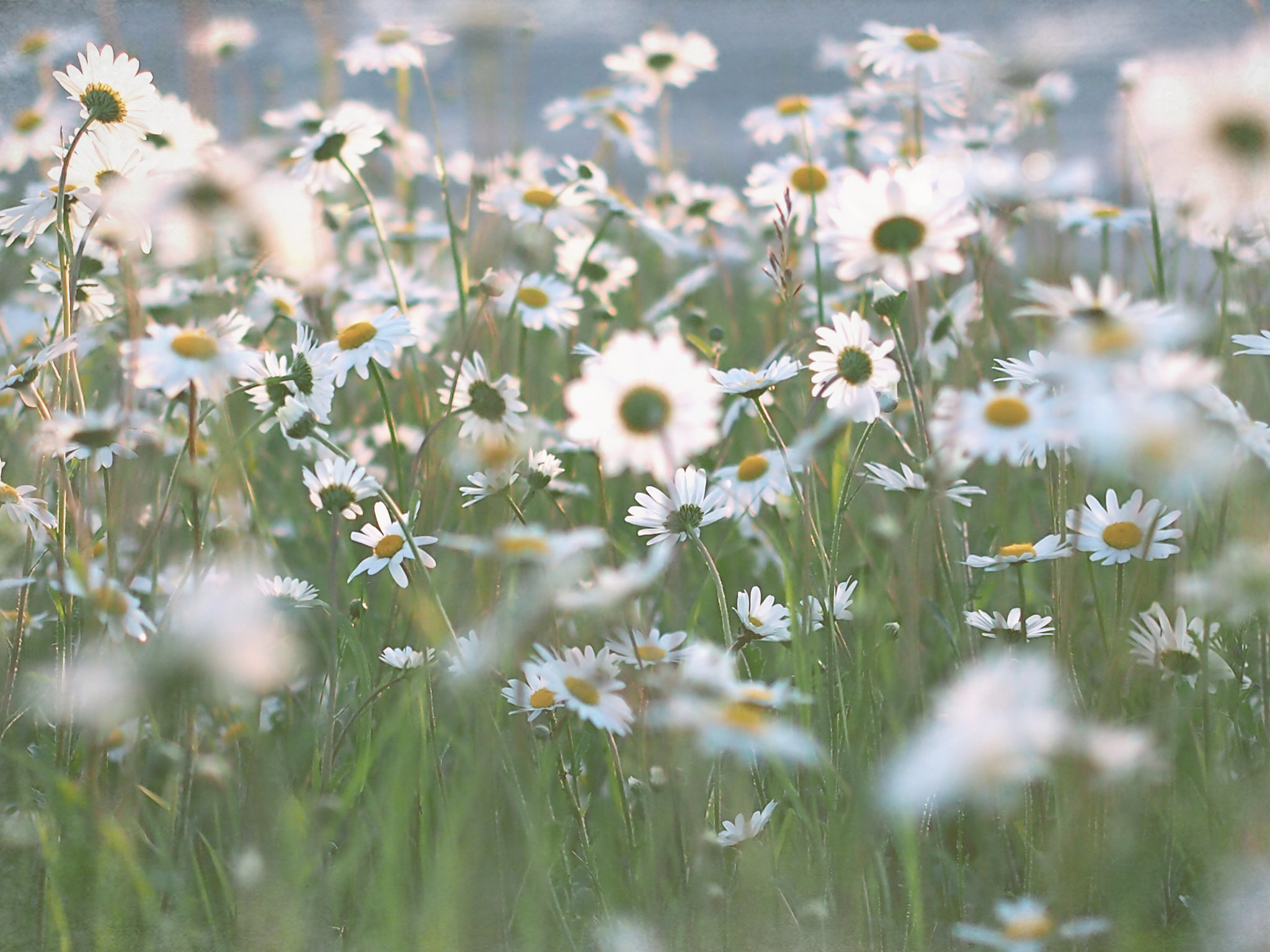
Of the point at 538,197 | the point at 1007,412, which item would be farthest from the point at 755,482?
the point at 538,197

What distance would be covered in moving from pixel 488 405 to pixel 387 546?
21 centimetres

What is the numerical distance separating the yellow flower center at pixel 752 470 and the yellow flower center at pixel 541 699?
0.31 m

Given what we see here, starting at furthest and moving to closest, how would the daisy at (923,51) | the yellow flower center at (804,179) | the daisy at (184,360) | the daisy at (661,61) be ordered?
1. the daisy at (661,61)
2. the yellow flower center at (804,179)
3. the daisy at (923,51)
4. the daisy at (184,360)

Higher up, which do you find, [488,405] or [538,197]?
[538,197]

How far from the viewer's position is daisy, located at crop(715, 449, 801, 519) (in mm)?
925

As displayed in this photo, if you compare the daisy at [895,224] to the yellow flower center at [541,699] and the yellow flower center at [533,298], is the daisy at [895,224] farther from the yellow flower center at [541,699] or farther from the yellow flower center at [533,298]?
the yellow flower center at [533,298]

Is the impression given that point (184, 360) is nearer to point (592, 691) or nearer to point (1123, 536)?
point (592, 691)

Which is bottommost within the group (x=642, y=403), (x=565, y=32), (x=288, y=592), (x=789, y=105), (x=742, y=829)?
(x=742, y=829)

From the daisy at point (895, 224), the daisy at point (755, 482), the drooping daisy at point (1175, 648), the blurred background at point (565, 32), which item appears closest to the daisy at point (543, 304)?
the blurred background at point (565, 32)

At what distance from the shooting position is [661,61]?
1737 millimetres

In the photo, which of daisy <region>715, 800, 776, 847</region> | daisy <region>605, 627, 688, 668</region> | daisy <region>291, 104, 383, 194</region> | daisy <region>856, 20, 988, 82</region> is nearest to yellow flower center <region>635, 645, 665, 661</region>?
daisy <region>605, 627, 688, 668</region>

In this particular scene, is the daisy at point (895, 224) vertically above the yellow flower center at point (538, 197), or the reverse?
the daisy at point (895, 224)

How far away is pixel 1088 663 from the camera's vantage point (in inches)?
35.9

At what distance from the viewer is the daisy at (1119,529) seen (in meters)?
0.80
